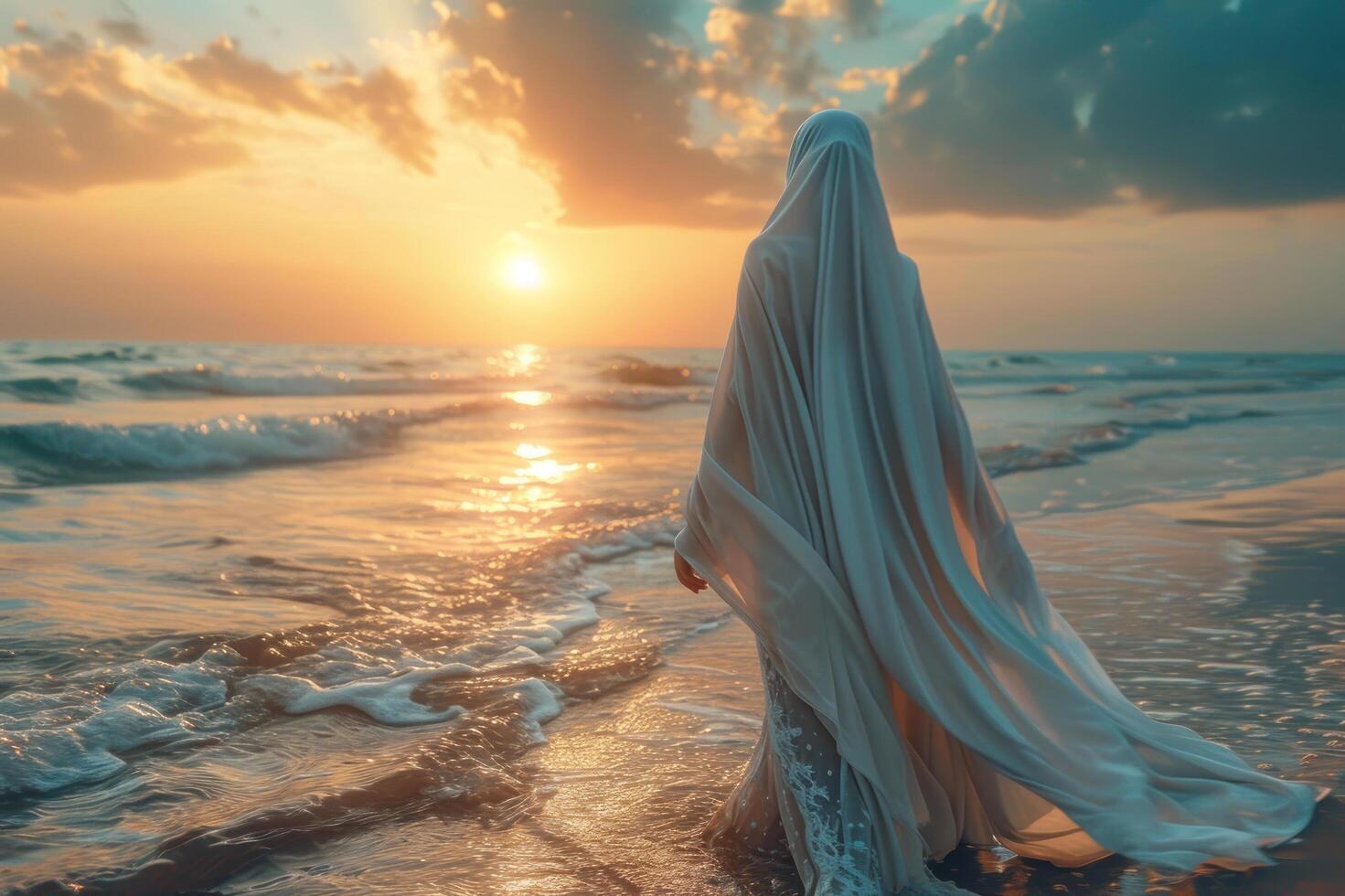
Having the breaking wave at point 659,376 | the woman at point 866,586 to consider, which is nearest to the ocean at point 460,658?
the woman at point 866,586

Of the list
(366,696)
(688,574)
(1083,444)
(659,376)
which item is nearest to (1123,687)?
(688,574)

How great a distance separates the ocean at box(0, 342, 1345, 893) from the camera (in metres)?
3.09

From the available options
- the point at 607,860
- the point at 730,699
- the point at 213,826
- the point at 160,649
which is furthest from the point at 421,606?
the point at 607,860

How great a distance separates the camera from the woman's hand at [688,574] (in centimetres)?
268

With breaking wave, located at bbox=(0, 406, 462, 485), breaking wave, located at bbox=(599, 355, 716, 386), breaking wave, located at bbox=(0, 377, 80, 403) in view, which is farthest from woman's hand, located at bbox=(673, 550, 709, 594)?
breaking wave, located at bbox=(599, 355, 716, 386)

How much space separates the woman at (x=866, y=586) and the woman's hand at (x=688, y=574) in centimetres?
1

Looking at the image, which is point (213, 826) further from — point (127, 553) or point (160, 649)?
point (127, 553)

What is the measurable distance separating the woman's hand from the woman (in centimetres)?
1

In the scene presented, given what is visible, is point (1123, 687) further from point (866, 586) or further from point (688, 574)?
point (688, 574)

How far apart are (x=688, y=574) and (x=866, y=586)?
0.51 meters

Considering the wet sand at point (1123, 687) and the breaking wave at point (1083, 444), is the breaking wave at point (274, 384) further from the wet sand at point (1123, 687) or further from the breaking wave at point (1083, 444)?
the wet sand at point (1123, 687)

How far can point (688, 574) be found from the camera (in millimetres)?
2750

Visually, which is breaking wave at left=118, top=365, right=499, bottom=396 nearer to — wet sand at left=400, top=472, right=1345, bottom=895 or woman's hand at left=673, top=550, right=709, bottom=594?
wet sand at left=400, top=472, right=1345, bottom=895

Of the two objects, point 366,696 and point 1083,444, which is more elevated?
point 1083,444
